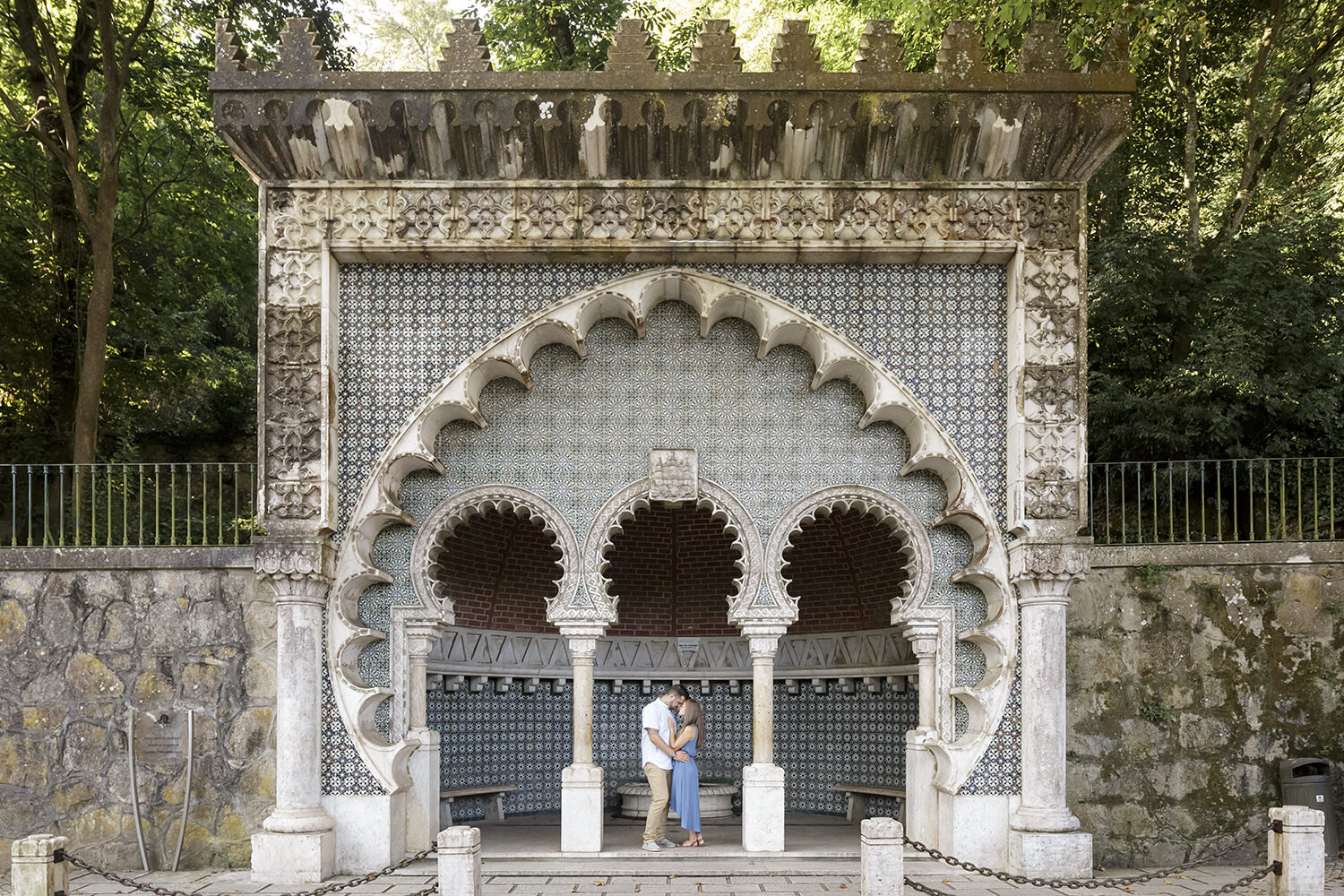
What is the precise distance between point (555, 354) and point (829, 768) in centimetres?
517

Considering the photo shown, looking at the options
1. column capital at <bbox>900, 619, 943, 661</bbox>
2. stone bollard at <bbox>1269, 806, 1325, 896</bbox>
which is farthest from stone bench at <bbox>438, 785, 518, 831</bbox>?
stone bollard at <bbox>1269, 806, 1325, 896</bbox>

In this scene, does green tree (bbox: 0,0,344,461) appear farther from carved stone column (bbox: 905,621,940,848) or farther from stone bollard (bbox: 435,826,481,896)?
carved stone column (bbox: 905,621,940,848)

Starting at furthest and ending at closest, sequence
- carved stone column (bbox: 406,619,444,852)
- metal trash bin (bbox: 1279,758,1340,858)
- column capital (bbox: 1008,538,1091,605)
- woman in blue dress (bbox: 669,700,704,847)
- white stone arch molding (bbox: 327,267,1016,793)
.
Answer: woman in blue dress (bbox: 669,700,704,847) → carved stone column (bbox: 406,619,444,852) → metal trash bin (bbox: 1279,758,1340,858) → white stone arch molding (bbox: 327,267,1016,793) → column capital (bbox: 1008,538,1091,605)

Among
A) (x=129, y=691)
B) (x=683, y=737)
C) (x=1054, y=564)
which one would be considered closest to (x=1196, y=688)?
(x=1054, y=564)

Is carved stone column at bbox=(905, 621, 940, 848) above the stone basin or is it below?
above

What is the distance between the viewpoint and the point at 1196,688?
9.39 meters

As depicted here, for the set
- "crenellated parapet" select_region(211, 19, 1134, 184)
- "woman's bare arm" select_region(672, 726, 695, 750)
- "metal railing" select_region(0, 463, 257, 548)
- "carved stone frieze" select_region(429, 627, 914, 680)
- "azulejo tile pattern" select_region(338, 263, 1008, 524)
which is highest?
"crenellated parapet" select_region(211, 19, 1134, 184)

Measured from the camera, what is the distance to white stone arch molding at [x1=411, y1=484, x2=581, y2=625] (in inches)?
364

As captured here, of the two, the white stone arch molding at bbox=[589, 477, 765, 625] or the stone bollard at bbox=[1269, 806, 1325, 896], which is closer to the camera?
the stone bollard at bbox=[1269, 806, 1325, 896]

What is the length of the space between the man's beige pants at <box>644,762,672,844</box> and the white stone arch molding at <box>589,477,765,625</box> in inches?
52.6

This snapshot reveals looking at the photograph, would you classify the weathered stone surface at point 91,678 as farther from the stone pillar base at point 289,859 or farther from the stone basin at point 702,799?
the stone basin at point 702,799

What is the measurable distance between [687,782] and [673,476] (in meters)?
2.57

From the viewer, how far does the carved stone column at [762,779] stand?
9133 millimetres

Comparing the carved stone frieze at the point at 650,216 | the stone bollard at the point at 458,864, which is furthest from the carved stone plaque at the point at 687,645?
the stone bollard at the point at 458,864
